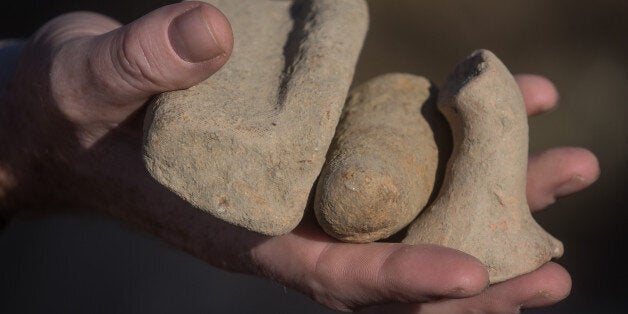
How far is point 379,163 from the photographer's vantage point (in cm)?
165

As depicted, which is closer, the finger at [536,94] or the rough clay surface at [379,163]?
the rough clay surface at [379,163]

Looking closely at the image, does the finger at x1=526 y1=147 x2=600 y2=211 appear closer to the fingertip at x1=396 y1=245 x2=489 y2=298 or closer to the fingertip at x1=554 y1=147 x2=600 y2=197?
the fingertip at x1=554 y1=147 x2=600 y2=197

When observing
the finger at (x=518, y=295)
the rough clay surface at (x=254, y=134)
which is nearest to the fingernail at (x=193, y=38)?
the rough clay surface at (x=254, y=134)

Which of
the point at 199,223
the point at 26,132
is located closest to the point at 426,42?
Result: the point at 199,223

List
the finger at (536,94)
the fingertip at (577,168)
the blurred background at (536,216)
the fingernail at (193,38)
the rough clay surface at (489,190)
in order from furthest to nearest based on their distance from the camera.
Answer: the blurred background at (536,216)
the finger at (536,94)
the fingertip at (577,168)
the rough clay surface at (489,190)
the fingernail at (193,38)

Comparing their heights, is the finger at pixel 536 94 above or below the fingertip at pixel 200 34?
below

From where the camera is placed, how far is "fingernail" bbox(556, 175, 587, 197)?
208cm

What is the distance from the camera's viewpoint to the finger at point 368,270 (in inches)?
59.9

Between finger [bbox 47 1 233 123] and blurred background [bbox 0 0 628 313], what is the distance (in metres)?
1.79

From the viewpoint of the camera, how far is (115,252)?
12.6 feet

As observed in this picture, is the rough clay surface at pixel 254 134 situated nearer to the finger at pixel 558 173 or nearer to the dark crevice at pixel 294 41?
the dark crevice at pixel 294 41

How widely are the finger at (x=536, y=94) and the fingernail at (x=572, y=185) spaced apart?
0.28m

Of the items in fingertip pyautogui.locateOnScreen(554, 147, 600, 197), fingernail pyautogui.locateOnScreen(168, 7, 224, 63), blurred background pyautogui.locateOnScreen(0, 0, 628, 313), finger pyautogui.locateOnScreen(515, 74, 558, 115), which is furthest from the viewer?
blurred background pyautogui.locateOnScreen(0, 0, 628, 313)

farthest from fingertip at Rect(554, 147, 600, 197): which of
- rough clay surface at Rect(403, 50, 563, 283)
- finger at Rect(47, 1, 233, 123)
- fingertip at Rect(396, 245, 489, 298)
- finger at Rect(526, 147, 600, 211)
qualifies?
finger at Rect(47, 1, 233, 123)
